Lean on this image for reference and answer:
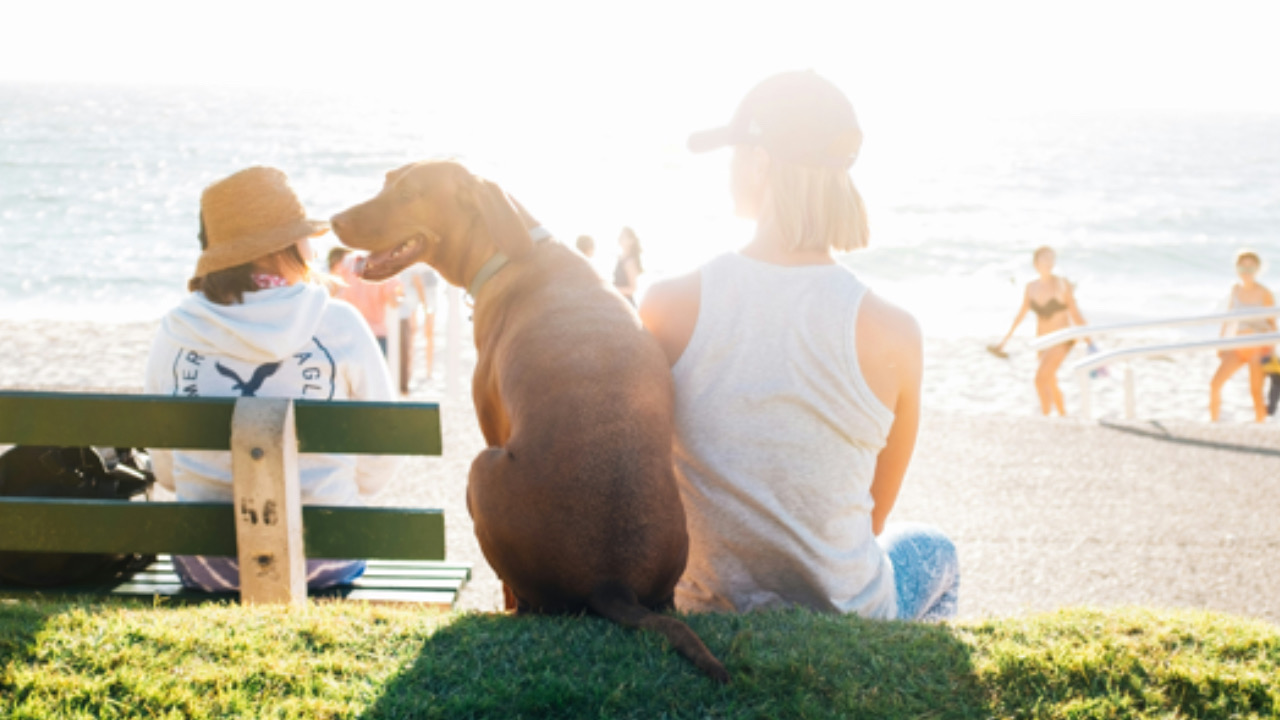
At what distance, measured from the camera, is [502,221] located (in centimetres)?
362

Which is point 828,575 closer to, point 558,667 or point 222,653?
point 558,667

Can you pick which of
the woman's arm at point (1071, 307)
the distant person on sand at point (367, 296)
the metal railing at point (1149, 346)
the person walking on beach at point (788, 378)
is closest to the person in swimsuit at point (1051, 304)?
the woman's arm at point (1071, 307)

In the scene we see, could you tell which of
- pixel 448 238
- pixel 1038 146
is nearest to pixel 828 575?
pixel 448 238

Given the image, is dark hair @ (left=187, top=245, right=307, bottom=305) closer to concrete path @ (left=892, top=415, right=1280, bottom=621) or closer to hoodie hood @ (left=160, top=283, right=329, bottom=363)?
hoodie hood @ (left=160, top=283, right=329, bottom=363)

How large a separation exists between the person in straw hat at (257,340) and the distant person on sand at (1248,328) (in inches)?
410

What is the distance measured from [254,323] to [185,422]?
41 cm

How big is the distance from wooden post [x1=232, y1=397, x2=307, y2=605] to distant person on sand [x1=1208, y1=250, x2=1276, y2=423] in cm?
1077

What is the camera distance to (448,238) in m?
3.85

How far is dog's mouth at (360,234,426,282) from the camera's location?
12.5ft

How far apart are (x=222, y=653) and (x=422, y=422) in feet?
2.75

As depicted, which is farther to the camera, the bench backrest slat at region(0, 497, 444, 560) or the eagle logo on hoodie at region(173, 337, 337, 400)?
the eagle logo on hoodie at region(173, 337, 337, 400)

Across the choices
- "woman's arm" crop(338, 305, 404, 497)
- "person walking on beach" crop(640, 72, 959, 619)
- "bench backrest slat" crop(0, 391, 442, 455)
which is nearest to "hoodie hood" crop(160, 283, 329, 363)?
"woman's arm" crop(338, 305, 404, 497)

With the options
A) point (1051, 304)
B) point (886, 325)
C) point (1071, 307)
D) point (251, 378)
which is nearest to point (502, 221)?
point (251, 378)

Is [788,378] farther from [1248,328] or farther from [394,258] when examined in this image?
[1248,328]
